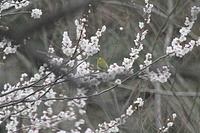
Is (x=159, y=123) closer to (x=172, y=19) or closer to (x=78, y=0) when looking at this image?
(x=172, y=19)

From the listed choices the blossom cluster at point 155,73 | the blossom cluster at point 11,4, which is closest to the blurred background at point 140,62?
the blossom cluster at point 11,4

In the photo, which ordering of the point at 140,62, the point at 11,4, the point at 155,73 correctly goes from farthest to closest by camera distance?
the point at 140,62 → the point at 11,4 → the point at 155,73

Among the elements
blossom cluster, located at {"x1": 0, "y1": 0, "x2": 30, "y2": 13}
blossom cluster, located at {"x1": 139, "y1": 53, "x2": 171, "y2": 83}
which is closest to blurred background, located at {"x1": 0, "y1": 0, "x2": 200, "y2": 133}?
blossom cluster, located at {"x1": 0, "y1": 0, "x2": 30, "y2": 13}

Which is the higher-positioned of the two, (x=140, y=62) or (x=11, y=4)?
(x=140, y=62)

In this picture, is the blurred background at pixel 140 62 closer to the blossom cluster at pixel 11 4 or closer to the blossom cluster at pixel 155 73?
the blossom cluster at pixel 11 4

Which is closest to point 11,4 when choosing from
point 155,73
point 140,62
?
point 155,73

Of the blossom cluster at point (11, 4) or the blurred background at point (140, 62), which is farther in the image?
the blurred background at point (140, 62)

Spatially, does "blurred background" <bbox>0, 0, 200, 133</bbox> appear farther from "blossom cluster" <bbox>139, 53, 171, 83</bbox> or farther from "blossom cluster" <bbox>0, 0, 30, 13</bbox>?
"blossom cluster" <bbox>139, 53, 171, 83</bbox>

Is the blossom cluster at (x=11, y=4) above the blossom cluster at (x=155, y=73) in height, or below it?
above

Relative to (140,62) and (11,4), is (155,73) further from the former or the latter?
(140,62)

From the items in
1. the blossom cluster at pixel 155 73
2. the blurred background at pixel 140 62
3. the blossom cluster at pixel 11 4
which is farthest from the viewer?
the blurred background at pixel 140 62

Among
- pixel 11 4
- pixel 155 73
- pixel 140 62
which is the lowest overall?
pixel 155 73

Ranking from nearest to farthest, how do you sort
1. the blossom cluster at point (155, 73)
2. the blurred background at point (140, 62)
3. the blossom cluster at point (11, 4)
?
1. the blossom cluster at point (155, 73)
2. the blossom cluster at point (11, 4)
3. the blurred background at point (140, 62)

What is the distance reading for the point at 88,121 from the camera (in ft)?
17.0
